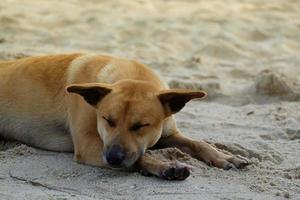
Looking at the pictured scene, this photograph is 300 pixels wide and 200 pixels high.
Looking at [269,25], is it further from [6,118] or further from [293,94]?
[6,118]

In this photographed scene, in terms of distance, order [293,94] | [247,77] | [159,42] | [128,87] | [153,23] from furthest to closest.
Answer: [153,23] < [159,42] < [247,77] < [293,94] < [128,87]

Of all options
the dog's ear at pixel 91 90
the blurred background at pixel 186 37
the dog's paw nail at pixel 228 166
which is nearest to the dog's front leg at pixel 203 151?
the dog's paw nail at pixel 228 166

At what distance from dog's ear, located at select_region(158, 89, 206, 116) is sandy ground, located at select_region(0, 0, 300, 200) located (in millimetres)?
403

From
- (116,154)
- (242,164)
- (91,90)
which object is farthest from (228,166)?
(91,90)

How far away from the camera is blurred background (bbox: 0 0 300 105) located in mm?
7945

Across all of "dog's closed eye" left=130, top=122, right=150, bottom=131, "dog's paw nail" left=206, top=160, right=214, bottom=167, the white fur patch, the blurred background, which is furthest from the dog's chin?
the blurred background

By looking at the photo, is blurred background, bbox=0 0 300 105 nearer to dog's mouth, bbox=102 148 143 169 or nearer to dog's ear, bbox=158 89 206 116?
dog's ear, bbox=158 89 206 116

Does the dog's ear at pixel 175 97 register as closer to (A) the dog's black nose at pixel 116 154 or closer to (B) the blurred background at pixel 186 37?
(A) the dog's black nose at pixel 116 154

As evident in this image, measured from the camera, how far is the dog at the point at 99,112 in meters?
4.87

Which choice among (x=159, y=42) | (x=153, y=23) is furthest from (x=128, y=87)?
A: (x=153, y=23)

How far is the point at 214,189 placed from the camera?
185 inches

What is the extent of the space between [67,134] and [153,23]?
15.2 ft

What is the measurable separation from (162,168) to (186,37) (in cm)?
504

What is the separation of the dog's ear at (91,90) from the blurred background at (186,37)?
2.64m
